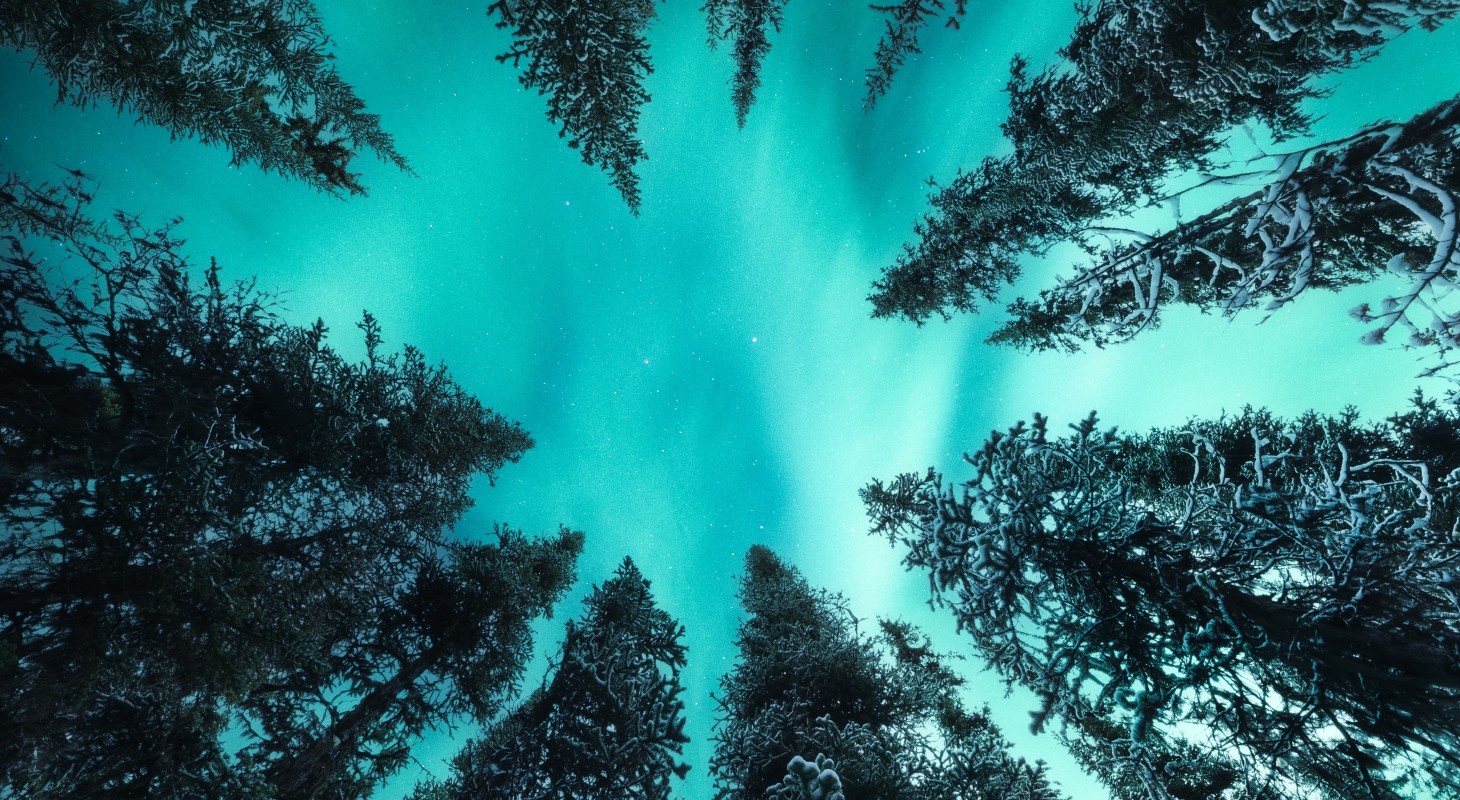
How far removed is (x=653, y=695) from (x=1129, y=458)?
1234 cm

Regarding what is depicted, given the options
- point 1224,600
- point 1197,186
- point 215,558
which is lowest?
point 1224,600

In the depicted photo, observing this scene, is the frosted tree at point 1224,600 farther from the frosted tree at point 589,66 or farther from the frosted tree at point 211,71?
the frosted tree at point 211,71

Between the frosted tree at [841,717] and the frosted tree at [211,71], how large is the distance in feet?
44.8

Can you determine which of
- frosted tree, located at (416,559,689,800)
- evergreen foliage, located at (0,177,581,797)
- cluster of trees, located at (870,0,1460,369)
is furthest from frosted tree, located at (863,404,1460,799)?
evergreen foliage, located at (0,177,581,797)

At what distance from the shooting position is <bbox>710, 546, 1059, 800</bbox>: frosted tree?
756 centimetres

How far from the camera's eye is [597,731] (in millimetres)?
7418

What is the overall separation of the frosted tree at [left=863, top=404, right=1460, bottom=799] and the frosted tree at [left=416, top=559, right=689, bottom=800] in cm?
531

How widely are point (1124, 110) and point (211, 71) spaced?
1698 centimetres

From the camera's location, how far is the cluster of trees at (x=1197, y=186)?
3.13 meters

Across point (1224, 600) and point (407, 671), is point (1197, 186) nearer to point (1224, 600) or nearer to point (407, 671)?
point (1224, 600)

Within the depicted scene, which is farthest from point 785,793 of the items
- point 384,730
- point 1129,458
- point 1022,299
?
point 1022,299

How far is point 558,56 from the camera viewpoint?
243 inches

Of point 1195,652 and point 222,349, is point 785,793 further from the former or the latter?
point 222,349

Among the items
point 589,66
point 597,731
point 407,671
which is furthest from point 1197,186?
point 407,671
